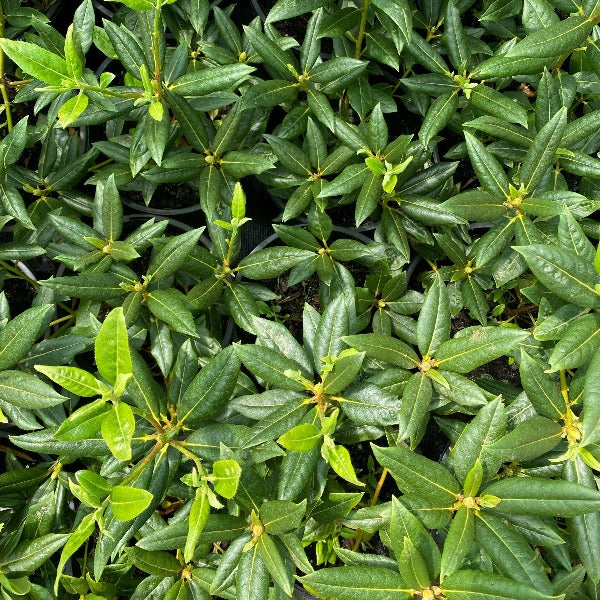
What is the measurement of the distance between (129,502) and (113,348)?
30 cm

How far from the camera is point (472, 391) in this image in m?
1.42

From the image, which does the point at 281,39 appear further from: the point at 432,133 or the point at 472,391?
the point at 472,391

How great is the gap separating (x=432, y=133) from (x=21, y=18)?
4.85 feet

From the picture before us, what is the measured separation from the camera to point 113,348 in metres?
1.12

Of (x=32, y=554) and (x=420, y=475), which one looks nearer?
(x=420, y=475)

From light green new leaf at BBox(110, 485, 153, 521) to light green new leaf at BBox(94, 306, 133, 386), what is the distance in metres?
0.23

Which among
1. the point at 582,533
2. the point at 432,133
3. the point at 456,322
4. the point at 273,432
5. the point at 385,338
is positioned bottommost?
the point at 456,322

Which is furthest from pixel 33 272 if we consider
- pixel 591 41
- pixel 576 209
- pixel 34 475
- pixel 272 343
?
pixel 591 41

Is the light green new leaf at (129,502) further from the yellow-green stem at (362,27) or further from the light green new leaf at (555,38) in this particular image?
the yellow-green stem at (362,27)

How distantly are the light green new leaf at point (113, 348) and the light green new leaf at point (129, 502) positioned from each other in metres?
0.23

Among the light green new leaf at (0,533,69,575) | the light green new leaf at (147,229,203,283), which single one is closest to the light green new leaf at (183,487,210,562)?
the light green new leaf at (0,533,69,575)

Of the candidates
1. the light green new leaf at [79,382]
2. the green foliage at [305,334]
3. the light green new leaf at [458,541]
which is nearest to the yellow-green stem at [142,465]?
the green foliage at [305,334]

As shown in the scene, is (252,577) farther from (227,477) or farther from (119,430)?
(119,430)

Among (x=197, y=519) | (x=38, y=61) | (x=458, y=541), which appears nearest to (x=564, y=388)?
(x=458, y=541)
